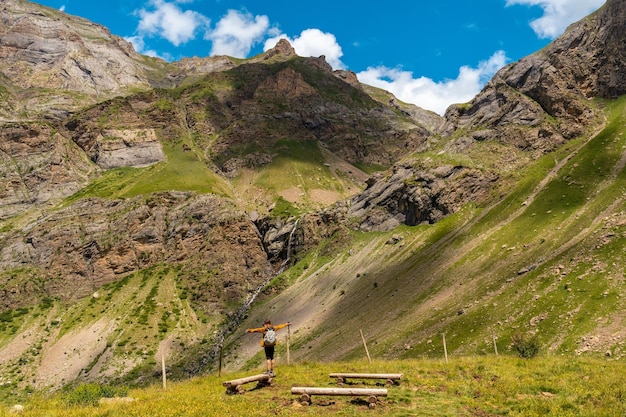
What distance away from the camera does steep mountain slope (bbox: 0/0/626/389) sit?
58406mm

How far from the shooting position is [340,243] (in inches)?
4909

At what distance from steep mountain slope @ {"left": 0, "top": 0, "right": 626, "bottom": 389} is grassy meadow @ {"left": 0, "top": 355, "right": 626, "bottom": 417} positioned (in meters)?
17.5

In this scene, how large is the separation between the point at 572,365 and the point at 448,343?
87.9 feet

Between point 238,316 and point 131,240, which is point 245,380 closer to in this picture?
point 238,316

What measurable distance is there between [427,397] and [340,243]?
10144 centimetres

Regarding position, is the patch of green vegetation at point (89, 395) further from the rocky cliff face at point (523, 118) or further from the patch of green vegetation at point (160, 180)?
the patch of green vegetation at point (160, 180)

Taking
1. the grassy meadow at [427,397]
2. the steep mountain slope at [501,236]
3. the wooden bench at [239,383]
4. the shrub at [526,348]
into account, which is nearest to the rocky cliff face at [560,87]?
the steep mountain slope at [501,236]

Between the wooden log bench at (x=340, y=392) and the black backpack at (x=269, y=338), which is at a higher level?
the black backpack at (x=269, y=338)

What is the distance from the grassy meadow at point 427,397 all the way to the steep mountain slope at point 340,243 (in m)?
17.5

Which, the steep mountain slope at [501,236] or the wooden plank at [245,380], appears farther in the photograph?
the steep mountain slope at [501,236]

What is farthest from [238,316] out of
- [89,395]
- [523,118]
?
[89,395]

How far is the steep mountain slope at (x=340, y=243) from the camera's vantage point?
58406 mm

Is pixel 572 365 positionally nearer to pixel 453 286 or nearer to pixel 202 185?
pixel 453 286

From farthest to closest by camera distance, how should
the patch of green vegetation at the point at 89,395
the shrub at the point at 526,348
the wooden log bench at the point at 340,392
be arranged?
the shrub at the point at 526,348 < the patch of green vegetation at the point at 89,395 < the wooden log bench at the point at 340,392
